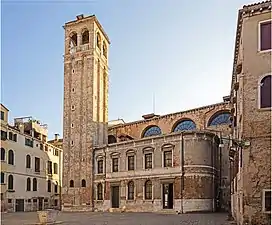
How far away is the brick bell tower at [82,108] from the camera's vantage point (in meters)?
42.2

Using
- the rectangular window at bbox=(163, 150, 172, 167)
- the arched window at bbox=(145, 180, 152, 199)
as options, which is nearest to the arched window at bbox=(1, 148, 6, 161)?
→ the arched window at bbox=(145, 180, 152, 199)

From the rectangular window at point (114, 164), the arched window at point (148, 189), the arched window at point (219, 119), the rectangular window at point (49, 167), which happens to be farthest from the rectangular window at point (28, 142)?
the arched window at point (219, 119)

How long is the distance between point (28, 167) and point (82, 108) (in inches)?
348

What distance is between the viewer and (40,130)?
50562 mm

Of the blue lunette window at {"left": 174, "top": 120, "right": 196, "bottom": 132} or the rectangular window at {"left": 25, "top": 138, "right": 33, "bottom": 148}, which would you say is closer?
the blue lunette window at {"left": 174, "top": 120, "right": 196, "bottom": 132}

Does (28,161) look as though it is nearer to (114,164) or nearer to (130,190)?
(114,164)

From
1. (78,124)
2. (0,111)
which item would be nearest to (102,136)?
(78,124)

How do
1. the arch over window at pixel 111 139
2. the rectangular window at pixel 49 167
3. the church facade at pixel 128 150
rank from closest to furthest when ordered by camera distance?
the church facade at pixel 128 150 → the arch over window at pixel 111 139 → the rectangular window at pixel 49 167

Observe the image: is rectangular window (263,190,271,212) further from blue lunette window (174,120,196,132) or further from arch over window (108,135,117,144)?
arch over window (108,135,117,144)

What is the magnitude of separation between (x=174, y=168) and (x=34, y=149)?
18110 millimetres

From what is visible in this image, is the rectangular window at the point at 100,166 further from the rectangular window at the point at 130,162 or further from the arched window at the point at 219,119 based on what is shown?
the arched window at the point at 219,119

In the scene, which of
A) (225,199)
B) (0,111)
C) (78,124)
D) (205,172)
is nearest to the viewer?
(205,172)

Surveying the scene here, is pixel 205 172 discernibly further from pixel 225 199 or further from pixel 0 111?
pixel 0 111

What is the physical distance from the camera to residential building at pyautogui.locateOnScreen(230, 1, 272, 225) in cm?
1566
